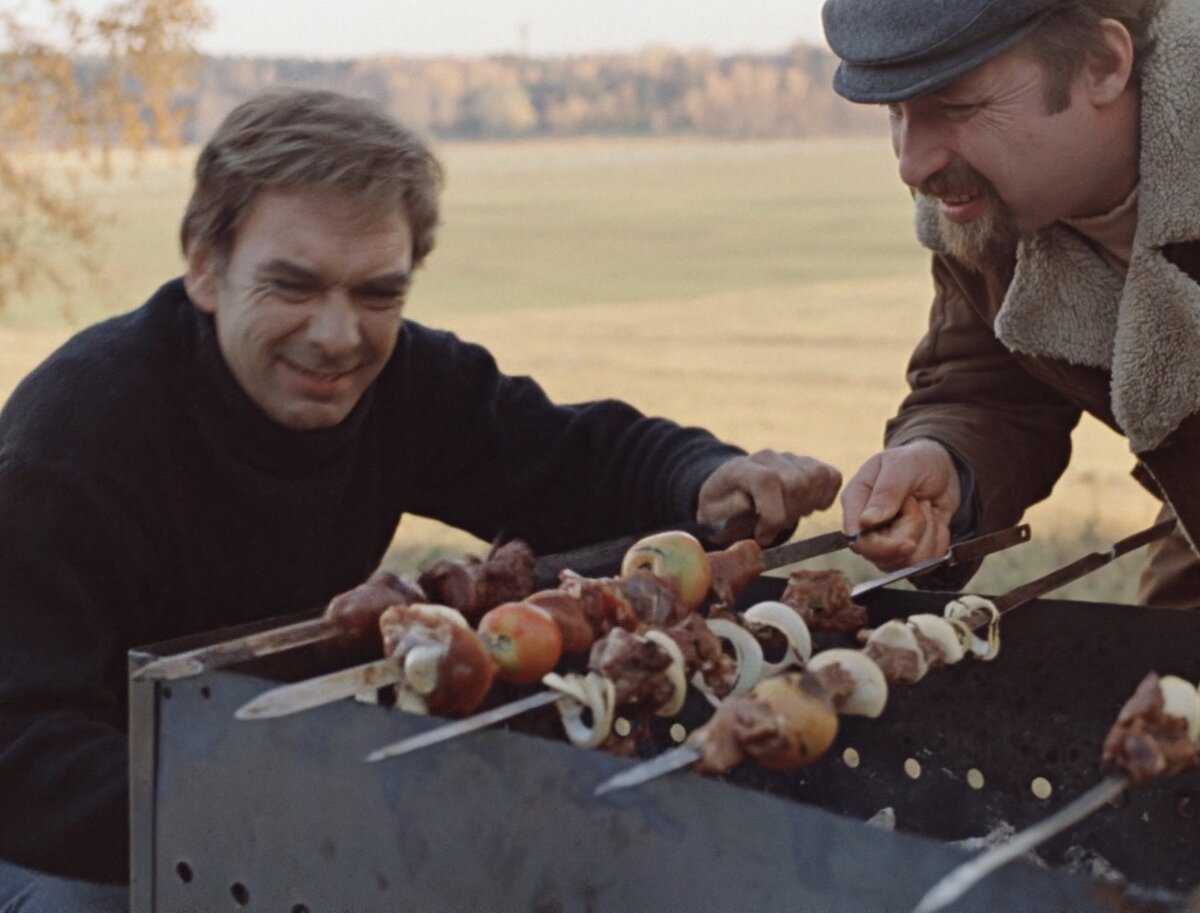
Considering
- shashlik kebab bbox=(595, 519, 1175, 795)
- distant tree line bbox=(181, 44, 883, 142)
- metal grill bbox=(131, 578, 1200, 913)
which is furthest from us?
distant tree line bbox=(181, 44, 883, 142)

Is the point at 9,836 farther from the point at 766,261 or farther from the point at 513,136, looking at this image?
the point at 513,136

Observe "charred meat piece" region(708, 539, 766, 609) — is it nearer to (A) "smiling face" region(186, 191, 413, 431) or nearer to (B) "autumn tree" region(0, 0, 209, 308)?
(A) "smiling face" region(186, 191, 413, 431)

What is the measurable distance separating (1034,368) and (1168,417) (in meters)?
0.35

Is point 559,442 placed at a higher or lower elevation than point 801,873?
higher

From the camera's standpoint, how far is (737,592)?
2449mm

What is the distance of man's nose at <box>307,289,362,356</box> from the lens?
2.53 metres

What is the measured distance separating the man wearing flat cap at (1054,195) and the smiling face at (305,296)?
2.64ft

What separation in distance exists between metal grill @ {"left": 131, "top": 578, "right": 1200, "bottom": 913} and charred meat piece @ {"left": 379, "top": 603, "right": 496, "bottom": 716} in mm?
167

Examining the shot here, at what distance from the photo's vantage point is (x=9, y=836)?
208cm

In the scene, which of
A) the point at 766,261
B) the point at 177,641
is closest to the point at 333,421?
the point at 177,641

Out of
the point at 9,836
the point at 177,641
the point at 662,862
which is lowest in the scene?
the point at 9,836

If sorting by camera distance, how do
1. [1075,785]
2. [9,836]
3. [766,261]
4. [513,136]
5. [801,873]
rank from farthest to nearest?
[513,136], [766,261], [1075,785], [9,836], [801,873]

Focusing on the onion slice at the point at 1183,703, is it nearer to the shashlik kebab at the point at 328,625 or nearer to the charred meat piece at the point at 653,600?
the charred meat piece at the point at 653,600

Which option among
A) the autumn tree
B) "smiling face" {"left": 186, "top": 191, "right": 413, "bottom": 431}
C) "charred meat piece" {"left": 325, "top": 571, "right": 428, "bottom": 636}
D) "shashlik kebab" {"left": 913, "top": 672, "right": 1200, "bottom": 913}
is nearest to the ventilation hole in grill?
"shashlik kebab" {"left": 913, "top": 672, "right": 1200, "bottom": 913}
